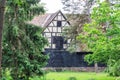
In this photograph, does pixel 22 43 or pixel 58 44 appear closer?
pixel 22 43

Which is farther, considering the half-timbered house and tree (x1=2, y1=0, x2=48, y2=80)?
the half-timbered house

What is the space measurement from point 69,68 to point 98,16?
22.5m

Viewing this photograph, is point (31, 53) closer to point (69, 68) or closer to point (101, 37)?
point (101, 37)

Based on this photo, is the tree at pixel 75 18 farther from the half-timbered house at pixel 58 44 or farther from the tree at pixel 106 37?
the tree at pixel 106 37

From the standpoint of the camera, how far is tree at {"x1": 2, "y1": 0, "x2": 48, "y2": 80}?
15883 millimetres

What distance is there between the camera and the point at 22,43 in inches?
648

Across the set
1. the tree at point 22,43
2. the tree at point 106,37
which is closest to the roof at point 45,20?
the tree at point 106,37

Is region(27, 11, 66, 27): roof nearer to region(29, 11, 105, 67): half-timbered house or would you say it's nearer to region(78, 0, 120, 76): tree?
region(29, 11, 105, 67): half-timbered house

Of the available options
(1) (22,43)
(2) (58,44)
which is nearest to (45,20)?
(2) (58,44)

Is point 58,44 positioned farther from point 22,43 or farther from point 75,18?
point 22,43

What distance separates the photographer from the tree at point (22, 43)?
52.1 ft

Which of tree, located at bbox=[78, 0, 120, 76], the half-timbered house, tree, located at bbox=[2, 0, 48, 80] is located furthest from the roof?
tree, located at bbox=[2, 0, 48, 80]

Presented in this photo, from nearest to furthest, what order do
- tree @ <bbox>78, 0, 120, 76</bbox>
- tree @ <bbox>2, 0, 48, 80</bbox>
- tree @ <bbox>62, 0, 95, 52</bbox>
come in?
1. tree @ <bbox>2, 0, 48, 80</bbox>
2. tree @ <bbox>78, 0, 120, 76</bbox>
3. tree @ <bbox>62, 0, 95, 52</bbox>

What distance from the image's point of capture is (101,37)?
64.2 ft
